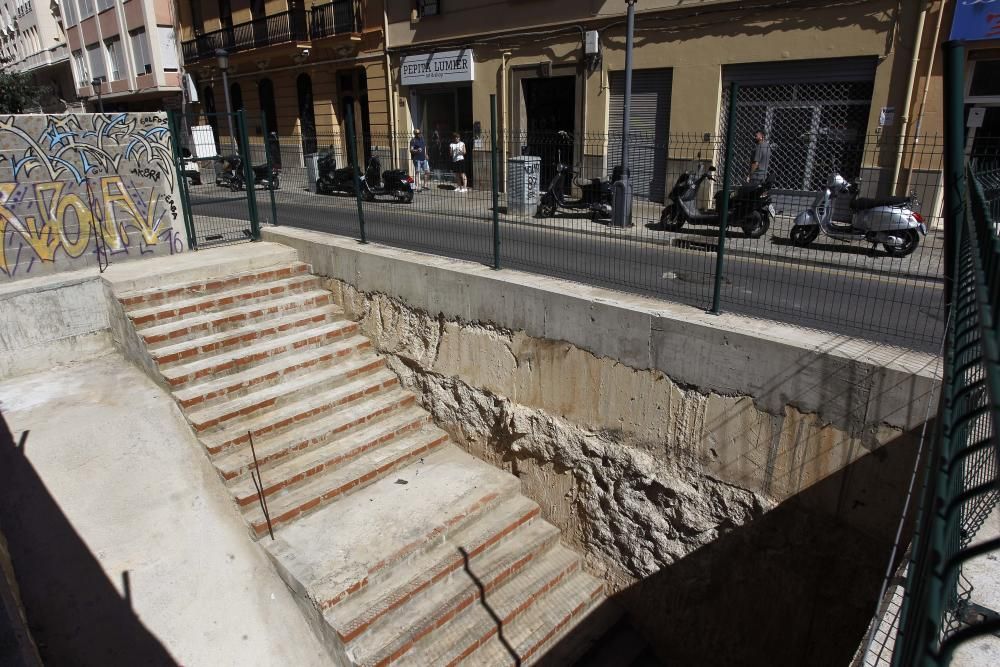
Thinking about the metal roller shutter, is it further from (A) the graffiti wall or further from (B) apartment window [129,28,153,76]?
(B) apartment window [129,28,153,76]

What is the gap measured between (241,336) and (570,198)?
4166mm

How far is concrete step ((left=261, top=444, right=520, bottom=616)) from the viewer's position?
5.10 metres

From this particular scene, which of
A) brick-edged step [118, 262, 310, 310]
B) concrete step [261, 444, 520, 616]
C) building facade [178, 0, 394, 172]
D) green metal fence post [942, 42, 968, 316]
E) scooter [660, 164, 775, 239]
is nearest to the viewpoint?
green metal fence post [942, 42, 968, 316]

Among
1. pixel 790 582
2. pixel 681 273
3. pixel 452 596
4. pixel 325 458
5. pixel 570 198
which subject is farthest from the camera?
pixel 570 198

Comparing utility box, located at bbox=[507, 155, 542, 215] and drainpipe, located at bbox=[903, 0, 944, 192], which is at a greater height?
drainpipe, located at bbox=[903, 0, 944, 192]

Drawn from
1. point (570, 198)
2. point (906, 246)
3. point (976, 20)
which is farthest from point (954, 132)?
point (976, 20)

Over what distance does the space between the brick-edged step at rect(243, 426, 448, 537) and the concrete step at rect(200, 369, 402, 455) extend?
0.57 metres

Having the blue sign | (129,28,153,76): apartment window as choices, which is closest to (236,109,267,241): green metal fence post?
the blue sign

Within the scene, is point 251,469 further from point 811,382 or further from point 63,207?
point 811,382

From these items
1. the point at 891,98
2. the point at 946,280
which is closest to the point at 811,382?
the point at 946,280

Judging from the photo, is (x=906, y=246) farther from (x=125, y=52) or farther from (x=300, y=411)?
(x=125, y=52)

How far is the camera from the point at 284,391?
6.62 metres

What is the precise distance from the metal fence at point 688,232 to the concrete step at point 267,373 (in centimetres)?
Result: 150

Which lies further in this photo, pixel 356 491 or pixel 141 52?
pixel 141 52
